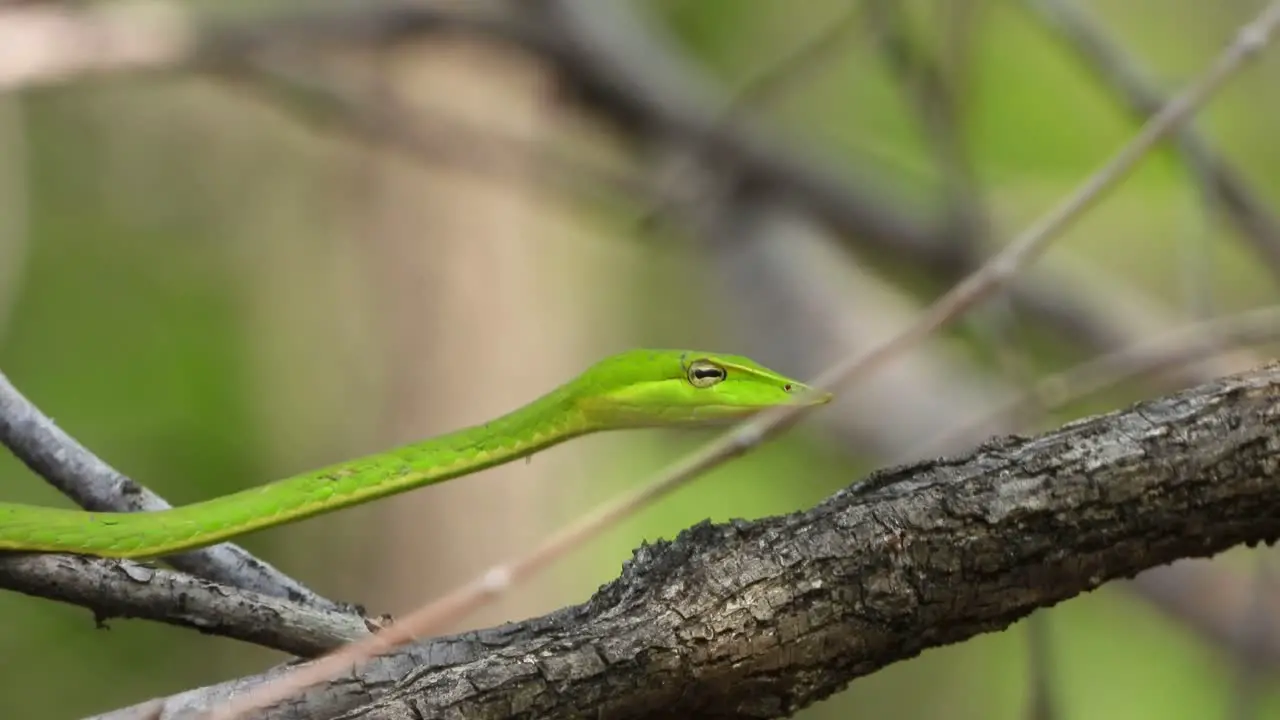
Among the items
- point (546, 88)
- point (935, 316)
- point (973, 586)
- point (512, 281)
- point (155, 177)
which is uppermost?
point (155, 177)

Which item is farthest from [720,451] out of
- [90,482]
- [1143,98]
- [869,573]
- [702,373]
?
[1143,98]

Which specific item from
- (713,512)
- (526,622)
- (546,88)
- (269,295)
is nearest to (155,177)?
(269,295)

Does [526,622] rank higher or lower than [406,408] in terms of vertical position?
lower

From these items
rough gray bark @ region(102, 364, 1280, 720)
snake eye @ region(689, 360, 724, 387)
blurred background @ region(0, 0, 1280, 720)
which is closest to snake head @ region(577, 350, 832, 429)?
snake eye @ region(689, 360, 724, 387)

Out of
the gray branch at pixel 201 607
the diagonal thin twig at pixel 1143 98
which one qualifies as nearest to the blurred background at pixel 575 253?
the diagonal thin twig at pixel 1143 98

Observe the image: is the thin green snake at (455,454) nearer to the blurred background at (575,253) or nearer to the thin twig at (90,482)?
the thin twig at (90,482)

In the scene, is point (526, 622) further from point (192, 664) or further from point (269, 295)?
point (269, 295)
